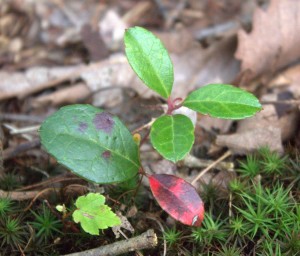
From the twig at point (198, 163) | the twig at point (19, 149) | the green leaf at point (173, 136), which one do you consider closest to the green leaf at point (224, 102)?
the green leaf at point (173, 136)

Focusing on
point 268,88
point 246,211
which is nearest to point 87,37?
point 268,88

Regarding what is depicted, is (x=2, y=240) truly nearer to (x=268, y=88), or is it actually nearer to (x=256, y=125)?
(x=256, y=125)

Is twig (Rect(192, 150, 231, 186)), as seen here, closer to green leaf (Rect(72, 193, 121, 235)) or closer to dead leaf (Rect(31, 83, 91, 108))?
green leaf (Rect(72, 193, 121, 235))

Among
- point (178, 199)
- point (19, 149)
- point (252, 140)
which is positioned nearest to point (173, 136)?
point (178, 199)

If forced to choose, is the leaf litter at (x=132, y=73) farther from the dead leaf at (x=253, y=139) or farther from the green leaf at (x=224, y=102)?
the green leaf at (x=224, y=102)

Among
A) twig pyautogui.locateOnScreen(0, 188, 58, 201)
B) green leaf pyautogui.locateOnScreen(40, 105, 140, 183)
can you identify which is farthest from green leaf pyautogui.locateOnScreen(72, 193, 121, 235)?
twig pyautogui.locateOnScreen(0, 188, 58, 201)

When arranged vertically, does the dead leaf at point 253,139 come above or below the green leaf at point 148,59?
below
